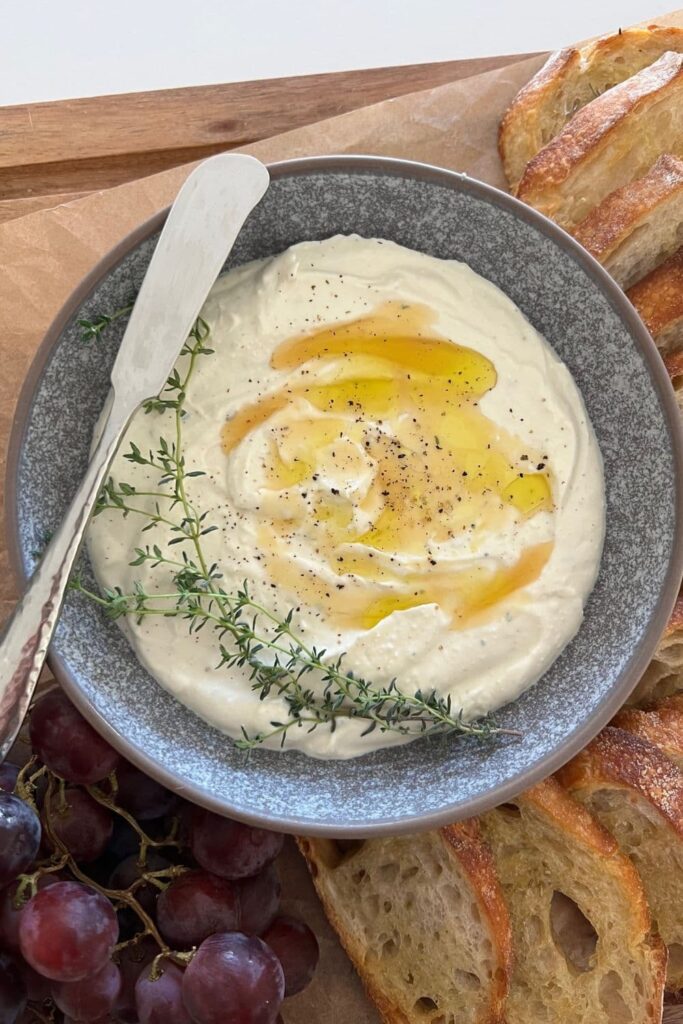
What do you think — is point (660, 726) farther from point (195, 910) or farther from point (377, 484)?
point (195, 910)

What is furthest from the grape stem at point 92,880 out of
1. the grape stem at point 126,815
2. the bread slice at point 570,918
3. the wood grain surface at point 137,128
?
the wood grain surface at point 137,128

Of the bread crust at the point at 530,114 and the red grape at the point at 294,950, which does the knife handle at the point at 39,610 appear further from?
the bread crust at the point at 530,114

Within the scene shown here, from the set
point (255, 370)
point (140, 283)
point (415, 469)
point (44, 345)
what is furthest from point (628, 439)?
point (44, 345)

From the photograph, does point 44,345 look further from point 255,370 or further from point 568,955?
point 568,955

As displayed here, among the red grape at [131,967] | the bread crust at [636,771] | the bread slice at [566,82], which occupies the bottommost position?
the red grape at [131,967]

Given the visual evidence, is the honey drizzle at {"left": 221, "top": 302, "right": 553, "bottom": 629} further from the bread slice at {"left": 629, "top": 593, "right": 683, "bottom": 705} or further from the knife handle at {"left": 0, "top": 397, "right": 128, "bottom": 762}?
the bread slice at {"left": 629, "top": 593, "right": 683, "bottom": 705}

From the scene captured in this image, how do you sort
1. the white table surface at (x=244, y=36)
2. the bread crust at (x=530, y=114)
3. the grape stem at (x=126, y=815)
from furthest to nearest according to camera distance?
the white table surface at (x=244, y=36)
the bread crust at (x=530, y=114)
the grape stem at (x=126, y=815)
